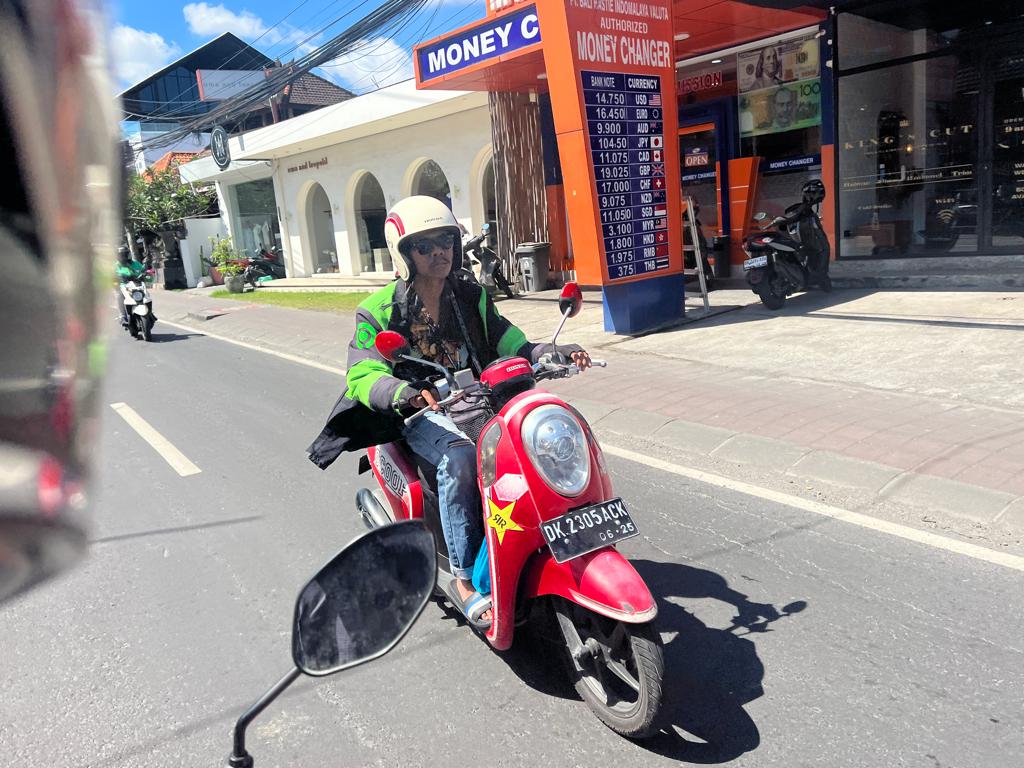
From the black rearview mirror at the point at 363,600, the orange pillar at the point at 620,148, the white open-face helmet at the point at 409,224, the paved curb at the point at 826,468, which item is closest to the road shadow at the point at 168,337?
the orange pillar at the point at 620,148

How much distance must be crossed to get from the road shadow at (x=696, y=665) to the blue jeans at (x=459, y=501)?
44 centimetres

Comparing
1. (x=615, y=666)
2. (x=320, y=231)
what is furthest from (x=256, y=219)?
(x=615, y=666)

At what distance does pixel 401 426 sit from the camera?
3.47m

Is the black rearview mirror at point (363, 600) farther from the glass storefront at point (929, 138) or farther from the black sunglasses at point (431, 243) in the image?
the glass storefront at point (929, 138)

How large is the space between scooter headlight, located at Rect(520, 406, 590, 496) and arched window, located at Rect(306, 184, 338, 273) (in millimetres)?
23672

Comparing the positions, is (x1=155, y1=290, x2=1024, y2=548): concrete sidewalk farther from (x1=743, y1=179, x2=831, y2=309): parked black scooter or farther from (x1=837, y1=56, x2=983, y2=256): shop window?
(x1=837, y1=56, x2=983, y2=256): shop window

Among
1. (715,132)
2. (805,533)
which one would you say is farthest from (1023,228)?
(805,533)

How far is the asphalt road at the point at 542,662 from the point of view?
261 cm

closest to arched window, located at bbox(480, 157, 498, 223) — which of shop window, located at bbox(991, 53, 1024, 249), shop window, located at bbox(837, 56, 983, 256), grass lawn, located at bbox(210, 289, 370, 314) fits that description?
grass lawn, located at bbox(210, 289, 370, 314)

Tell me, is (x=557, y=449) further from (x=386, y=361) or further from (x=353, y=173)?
(x=353, y=173)

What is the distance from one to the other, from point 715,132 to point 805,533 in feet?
34.4

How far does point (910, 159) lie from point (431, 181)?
38.3 ft

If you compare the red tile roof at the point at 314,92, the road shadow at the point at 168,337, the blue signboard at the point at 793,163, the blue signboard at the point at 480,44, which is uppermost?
the red tile roof at the point at 314,92

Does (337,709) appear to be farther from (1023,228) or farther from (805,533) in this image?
(1023,228)
